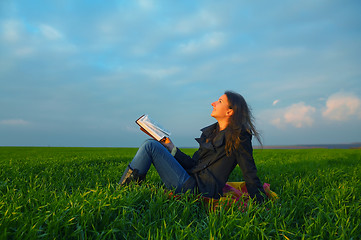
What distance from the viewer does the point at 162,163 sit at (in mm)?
3613

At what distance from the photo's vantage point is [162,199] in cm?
316

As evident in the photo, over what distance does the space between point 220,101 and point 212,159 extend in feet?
3.09

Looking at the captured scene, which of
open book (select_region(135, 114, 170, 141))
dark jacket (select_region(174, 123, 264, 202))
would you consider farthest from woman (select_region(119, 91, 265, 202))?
open book (select_region(135, 114, 170, 141))

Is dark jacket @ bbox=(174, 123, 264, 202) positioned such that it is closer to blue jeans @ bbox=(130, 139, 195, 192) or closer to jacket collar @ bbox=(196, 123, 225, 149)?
jacket collar @ bbox=(196, 123, 225, 149)

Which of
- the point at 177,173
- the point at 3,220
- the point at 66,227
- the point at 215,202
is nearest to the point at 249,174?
the point at 215,202

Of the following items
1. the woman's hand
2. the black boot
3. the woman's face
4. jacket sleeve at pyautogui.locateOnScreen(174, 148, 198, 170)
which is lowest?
the black boot

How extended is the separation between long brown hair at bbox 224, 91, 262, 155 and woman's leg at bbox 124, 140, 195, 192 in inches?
32.1

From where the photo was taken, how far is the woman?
11.0ft

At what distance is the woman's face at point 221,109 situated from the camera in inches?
147

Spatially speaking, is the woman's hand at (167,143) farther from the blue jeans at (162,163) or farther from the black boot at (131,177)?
the black boot at (131,177)

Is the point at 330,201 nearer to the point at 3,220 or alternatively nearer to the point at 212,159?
the point at 212,159

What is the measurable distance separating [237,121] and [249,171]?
2.67 feet

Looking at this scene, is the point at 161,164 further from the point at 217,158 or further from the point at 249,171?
the point at 249,171

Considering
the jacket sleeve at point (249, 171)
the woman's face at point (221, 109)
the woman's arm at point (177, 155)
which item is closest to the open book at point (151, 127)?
the woman's arm at point (177, 155)
